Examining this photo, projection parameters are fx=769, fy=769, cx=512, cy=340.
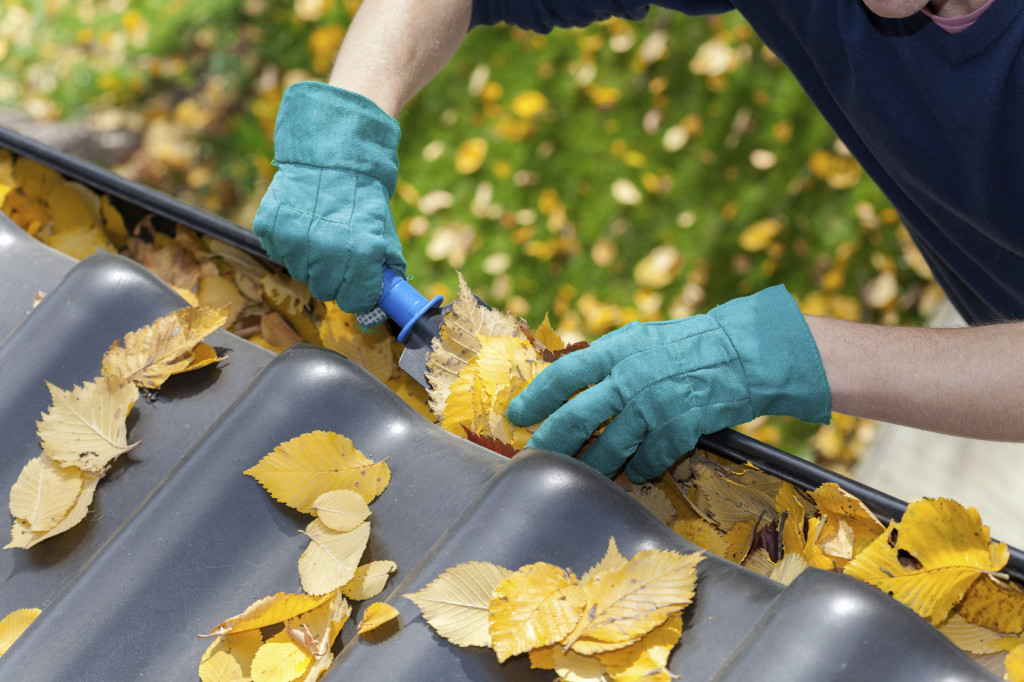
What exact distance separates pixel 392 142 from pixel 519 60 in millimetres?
1814

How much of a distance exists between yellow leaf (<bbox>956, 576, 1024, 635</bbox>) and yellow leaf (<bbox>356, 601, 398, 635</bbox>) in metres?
0.62

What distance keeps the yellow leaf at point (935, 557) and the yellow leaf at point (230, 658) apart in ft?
2.27

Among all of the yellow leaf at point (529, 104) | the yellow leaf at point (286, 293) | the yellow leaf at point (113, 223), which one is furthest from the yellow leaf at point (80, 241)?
the yellow leaf at point (529, 104)

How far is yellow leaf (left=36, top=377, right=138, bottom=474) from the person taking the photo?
1032 millimetres

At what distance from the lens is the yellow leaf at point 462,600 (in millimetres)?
786

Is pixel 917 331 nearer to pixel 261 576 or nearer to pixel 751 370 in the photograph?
pixel 751 370

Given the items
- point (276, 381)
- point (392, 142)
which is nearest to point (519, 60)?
point (392, 142)

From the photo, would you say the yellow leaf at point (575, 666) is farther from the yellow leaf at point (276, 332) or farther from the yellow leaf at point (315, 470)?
the yellow leaf at point (276, 332)

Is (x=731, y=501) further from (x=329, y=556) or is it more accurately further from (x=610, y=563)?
(x=329, y=556)

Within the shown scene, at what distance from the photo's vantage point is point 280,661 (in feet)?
2.81

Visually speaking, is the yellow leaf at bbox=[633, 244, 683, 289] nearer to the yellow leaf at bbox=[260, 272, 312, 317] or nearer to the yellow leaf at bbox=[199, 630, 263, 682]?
the yellow leaf at bbox=[260, 272, 312, 317]

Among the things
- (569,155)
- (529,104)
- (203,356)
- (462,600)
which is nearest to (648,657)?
(462,600)

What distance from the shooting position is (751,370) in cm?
109

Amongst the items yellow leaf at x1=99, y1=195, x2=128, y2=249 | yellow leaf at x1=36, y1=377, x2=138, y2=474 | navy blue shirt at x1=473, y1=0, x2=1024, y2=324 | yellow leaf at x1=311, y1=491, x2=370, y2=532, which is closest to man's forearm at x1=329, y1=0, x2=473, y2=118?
navy blue shirt at x1=473, y1=0, x2=1024, y2=324
